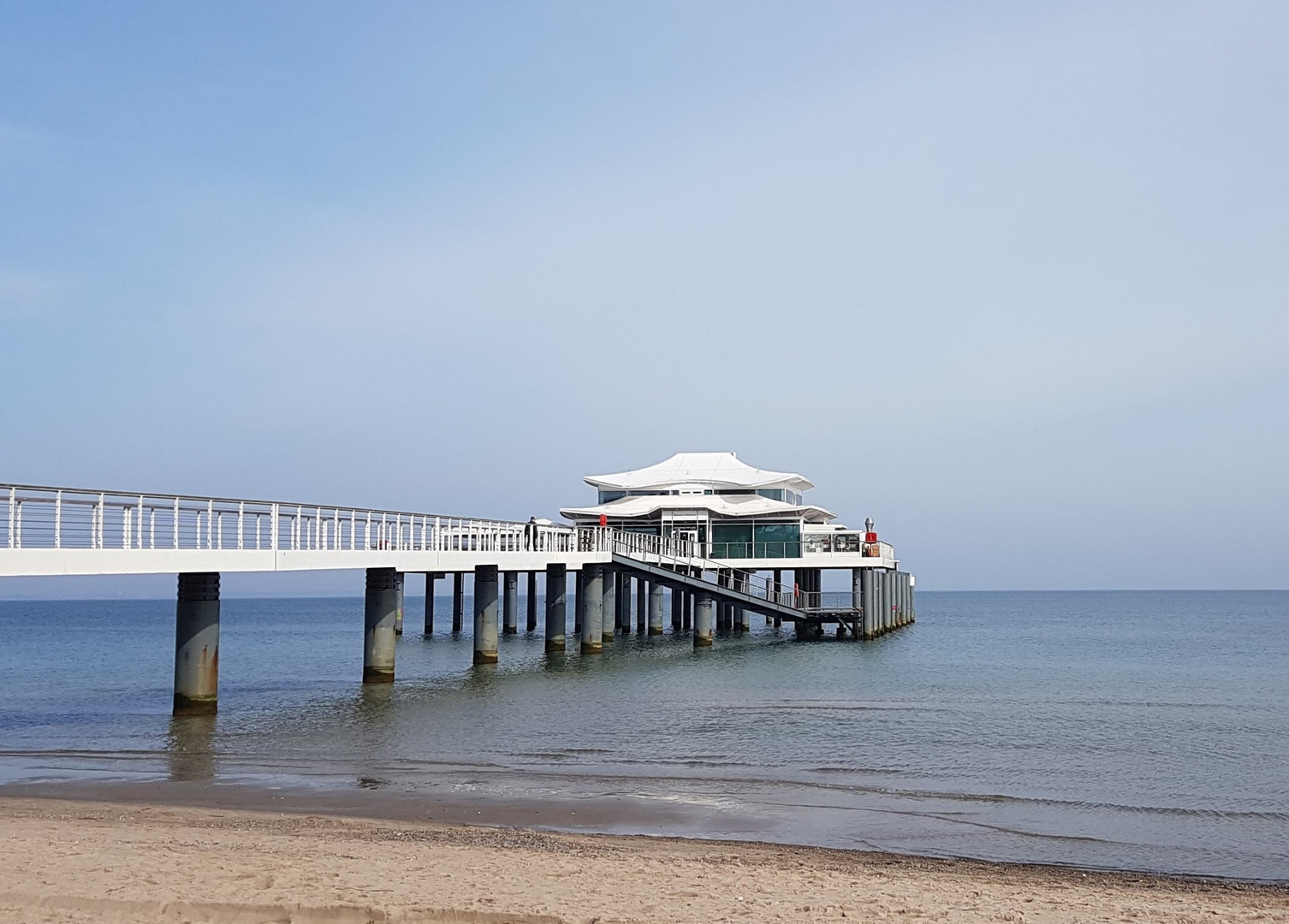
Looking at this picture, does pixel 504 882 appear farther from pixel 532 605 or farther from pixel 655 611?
pixel 532 605

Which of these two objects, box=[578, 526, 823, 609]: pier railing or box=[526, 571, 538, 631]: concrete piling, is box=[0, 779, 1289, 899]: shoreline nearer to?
box=[578, 526, 823, 609]: pier railing

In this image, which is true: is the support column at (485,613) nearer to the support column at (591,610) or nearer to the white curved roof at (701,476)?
the support column at (591,610)

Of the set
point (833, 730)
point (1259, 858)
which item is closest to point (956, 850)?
point (1259, 858)

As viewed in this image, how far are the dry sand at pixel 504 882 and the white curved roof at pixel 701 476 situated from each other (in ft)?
129

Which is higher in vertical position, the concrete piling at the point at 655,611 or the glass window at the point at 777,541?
the glass window at the point at 777,541

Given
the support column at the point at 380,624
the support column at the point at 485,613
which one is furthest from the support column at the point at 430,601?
the support column at the point at 380,624

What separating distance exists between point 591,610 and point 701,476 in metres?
16.1

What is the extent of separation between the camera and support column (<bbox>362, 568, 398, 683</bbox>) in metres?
28.5

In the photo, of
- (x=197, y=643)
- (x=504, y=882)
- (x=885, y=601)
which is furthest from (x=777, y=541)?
(x=504, y=882)

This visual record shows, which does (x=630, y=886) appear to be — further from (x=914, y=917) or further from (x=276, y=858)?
(x=276, y=858)

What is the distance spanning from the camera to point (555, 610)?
39.2m

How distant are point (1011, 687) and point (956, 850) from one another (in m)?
20.7

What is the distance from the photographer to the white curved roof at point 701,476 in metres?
52.1

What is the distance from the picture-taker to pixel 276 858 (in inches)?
422
